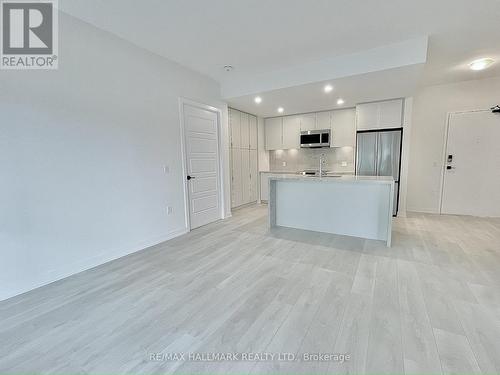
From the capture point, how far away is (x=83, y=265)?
266 cm

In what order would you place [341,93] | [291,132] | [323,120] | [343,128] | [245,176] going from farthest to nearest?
[291,132] < [245,176] < [323,120] < [343,128] < [341,93]

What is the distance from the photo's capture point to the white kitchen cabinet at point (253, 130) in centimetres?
608

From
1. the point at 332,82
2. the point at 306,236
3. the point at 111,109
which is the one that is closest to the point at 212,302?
the point at 306,236

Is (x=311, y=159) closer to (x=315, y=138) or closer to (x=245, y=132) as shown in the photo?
(x=315, y=138)

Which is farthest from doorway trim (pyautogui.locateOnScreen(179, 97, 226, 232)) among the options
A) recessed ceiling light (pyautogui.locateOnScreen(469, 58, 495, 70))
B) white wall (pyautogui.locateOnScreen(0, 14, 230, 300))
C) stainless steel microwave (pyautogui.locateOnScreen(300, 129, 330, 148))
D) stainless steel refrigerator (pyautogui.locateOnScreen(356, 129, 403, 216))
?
recessed ceiling light (pyautogui.locateOnScreen(469, 58, 495, 70))

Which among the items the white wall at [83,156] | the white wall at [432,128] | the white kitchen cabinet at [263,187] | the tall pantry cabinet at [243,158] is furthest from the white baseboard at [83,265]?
the white wall at [432,128]

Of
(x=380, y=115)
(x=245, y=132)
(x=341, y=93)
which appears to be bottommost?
(x=245, y=132)

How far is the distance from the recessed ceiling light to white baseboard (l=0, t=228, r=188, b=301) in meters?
5.76

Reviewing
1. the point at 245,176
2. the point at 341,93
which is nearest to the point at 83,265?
the point at 245,176

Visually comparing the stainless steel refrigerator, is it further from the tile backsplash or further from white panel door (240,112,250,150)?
white panel door (240,112,250,150)

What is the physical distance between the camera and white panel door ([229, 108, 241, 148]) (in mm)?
5426

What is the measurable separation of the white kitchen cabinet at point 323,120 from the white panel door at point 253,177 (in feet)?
5.94

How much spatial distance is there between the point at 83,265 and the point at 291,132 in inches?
206

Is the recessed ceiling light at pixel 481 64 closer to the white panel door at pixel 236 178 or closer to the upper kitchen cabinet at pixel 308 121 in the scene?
the upper kitchen cabinet at pixel 308 121
